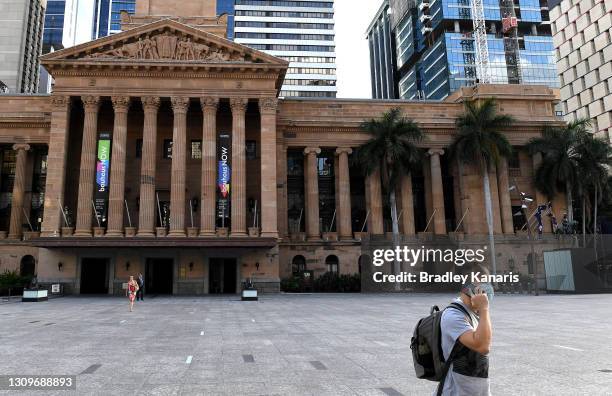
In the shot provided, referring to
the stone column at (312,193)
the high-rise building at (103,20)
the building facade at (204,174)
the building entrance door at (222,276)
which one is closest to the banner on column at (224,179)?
the building facade at (204,174)

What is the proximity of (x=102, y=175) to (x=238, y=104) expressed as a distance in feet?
44.9

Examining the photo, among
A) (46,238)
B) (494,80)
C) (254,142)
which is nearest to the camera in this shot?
(46,238)

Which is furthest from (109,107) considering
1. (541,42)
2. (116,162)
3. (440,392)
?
(541,42)

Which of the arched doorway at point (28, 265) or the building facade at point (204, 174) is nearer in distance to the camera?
the building facade at point (204, 174)

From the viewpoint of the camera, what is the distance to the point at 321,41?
117500mm

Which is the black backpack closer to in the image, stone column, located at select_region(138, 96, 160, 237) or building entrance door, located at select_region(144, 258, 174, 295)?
stone column, located at select_region(138, 96, 160, 237)

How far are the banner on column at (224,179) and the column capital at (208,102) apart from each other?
9.02ft

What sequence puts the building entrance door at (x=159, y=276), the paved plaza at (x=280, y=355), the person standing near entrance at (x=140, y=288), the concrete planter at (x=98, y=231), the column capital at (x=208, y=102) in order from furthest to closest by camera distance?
the building entrance door at (x=159, y=276), the column capital at (x=208, y=102), the concrete planter at (x=98, y=231), the person standing near entrance at (x=140, y=288), the paved plaza at (x=280, y=355)

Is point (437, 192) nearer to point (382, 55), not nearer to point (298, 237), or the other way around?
point (298, 237)

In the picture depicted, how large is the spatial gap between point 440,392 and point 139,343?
11711 millimetres

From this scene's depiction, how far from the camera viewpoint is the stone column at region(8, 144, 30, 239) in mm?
47469

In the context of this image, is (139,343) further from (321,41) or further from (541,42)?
(541,42)

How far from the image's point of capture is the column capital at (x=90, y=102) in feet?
143

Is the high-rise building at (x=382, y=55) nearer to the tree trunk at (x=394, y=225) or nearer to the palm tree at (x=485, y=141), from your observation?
the palm tree at (x=485, y=141)
